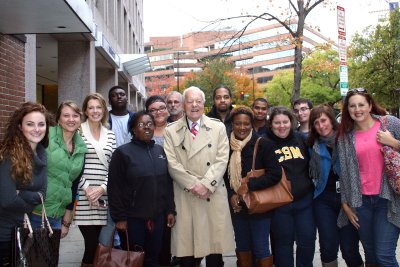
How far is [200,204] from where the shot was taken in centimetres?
486

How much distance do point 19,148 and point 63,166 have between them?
805 mm

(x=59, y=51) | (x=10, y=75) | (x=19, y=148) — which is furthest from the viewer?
(x=59, y=51)

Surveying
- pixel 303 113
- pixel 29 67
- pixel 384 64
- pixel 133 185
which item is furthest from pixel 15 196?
pixel 384 64

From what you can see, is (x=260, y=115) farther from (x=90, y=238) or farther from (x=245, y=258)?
(x=90, y=238)

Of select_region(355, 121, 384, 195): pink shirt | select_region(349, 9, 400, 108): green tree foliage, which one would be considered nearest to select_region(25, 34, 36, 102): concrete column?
select_region(355, 121, 384, 195): pink shirt

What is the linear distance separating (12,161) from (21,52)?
481 centimetres

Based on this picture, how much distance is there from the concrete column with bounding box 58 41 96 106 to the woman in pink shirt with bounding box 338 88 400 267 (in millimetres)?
8461

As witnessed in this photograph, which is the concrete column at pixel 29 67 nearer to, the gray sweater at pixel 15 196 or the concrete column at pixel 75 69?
the concrete column at pixel 75 69

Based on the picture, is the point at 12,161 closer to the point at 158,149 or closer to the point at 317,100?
the point at 158,149

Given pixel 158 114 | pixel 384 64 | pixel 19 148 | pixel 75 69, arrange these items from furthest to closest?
pixel 384 64 → pixel 75 69 → pixel 158 114 → pixel 19 148

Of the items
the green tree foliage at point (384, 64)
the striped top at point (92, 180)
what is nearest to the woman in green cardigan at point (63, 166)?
the striped top at point (92, 180)

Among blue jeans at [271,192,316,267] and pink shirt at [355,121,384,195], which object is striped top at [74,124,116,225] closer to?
blue jeans at [271,192,316,267]

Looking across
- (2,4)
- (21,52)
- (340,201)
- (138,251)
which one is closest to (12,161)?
(138,251)

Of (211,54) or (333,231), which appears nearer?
(333,231)
